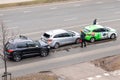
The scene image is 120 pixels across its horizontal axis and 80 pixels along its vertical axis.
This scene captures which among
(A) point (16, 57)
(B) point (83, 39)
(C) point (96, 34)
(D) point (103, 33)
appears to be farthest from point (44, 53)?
(D) point (103, 33)

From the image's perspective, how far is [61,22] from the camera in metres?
38.7

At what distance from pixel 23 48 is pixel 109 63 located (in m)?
6.61

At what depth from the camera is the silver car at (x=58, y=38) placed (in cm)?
3052

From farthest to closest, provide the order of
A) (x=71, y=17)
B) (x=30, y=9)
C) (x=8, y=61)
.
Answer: (x=30, y=9)
(x=71, y=17)
(x=8, y=61)

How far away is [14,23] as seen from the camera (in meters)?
38.0

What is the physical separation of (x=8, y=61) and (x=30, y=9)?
59.5ft

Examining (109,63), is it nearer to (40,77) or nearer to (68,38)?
(68,38)

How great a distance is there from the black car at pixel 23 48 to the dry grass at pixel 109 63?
4239 millimetres

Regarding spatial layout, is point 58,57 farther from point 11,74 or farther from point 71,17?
point 71,17

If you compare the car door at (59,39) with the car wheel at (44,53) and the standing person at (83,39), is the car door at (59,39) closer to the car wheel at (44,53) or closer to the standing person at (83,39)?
the standing person at (83,39)

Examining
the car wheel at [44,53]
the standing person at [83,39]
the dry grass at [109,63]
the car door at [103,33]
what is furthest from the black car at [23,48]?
the car door at [103,33]

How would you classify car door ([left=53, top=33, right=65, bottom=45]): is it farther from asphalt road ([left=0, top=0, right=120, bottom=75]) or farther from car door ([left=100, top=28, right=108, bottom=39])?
car door ([left=100, top=28, right=108, bottom=39])

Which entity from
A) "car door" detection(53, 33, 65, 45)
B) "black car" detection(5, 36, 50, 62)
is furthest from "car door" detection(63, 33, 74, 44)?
"black car" detection(5, 36, 50, 62)

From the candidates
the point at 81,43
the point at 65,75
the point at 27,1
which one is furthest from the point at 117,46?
the point at 27,1
